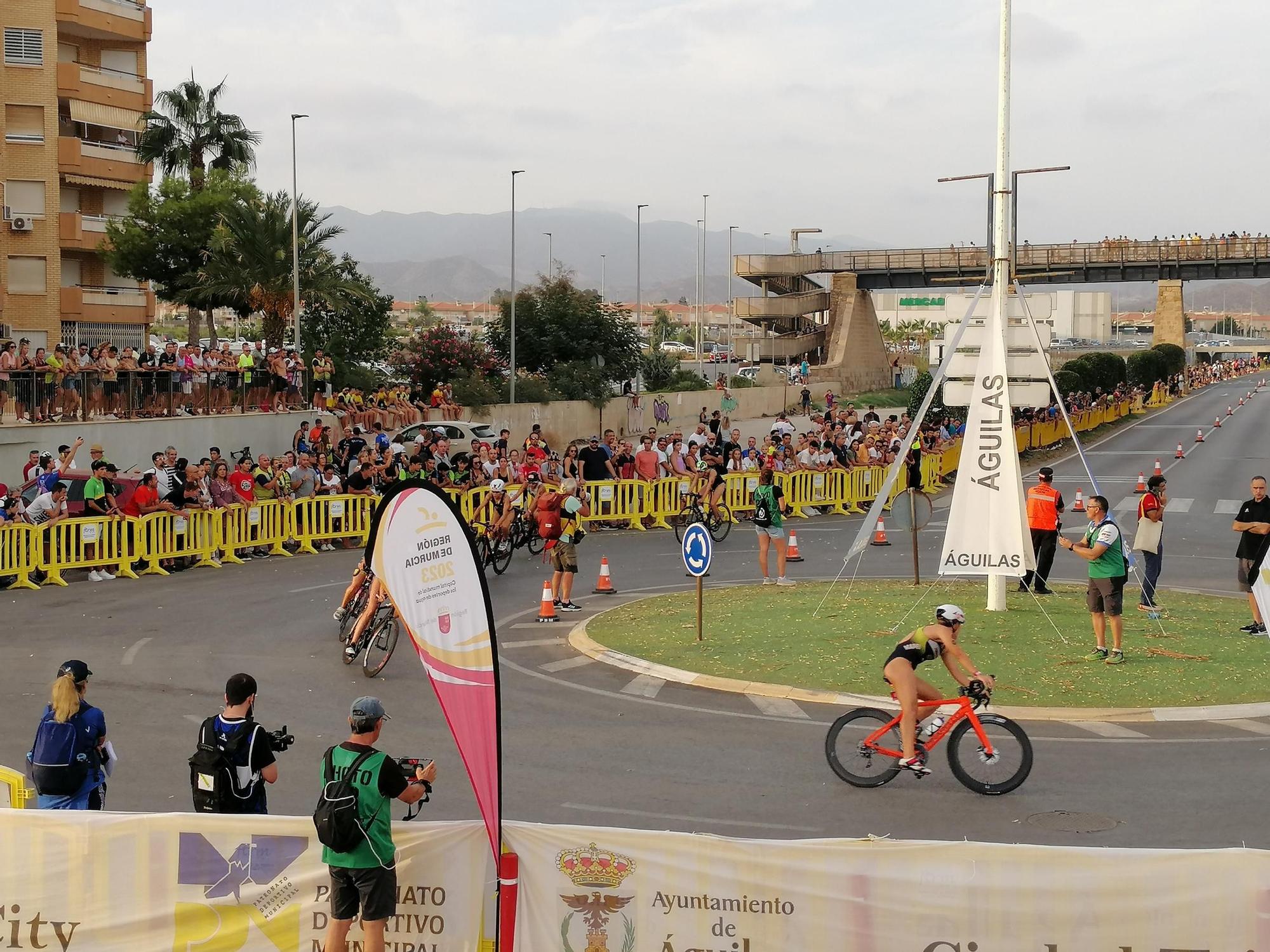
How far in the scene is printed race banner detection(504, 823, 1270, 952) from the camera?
20.3 feet

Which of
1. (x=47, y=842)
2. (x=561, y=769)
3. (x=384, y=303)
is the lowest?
(x=561, y=769)

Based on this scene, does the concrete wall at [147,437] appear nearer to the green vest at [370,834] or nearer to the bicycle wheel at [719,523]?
the bicycle wheel at [719,523]

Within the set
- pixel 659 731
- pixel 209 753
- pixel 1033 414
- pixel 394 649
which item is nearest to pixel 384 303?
pixel 1033 414

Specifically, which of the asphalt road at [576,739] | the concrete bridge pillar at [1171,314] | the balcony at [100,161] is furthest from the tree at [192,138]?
the concrete bridge pillar at [1171,314]

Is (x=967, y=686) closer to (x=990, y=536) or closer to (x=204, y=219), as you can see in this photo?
(x=990, y=536)

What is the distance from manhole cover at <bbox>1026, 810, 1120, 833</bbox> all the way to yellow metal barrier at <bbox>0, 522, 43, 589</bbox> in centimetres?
1563

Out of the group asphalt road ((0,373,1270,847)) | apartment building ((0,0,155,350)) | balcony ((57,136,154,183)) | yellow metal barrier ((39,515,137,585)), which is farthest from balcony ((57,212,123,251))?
asphalt road ((0,373,1270,847))

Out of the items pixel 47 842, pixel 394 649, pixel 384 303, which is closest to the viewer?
pixel 47 842

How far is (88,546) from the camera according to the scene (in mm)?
21734

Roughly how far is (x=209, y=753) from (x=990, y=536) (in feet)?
37.5

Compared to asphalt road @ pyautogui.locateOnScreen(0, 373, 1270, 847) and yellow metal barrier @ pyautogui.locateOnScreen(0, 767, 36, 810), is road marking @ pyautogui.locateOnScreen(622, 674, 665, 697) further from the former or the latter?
yellow metal barrier @ pyautogui.locateOnScreen(0, 767, 36, 810)

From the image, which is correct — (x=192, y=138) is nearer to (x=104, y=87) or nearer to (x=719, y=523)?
(x=104, y=87)

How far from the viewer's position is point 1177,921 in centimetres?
620

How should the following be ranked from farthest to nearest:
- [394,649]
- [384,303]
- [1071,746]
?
[384,303] < [394,649] < [1071,746]
